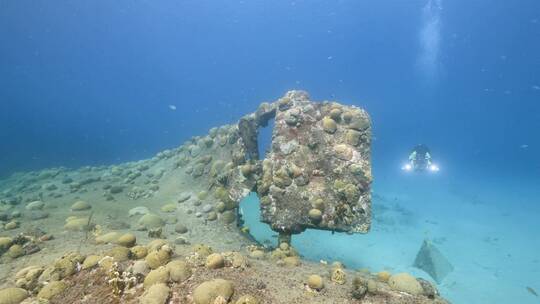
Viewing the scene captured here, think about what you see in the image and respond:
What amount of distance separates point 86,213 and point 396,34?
366 ft

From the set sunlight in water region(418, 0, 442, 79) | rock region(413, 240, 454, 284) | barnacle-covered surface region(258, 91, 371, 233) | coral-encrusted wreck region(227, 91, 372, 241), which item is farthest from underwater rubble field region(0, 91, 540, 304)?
sunlight in water region(418, 0, 442, 79)

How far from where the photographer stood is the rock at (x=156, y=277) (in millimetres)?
5367

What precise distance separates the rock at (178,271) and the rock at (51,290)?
1.81 metres

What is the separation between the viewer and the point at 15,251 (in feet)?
24.8

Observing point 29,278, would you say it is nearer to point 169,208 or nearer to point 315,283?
point 315,283

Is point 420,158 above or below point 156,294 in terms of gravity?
above

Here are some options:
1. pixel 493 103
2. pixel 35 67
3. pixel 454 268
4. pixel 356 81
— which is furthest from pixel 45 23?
pixel 493 103

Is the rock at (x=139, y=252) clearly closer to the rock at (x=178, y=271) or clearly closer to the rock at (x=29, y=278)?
the rock at (x=178, y=271)

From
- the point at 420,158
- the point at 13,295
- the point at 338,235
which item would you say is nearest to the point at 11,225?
the point at 13,295

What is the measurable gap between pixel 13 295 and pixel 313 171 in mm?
7838

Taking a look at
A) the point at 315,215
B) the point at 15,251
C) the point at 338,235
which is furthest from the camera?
the point at 338,235

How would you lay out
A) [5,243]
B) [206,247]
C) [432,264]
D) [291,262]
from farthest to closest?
[432,264] → [5,243] → [291,262] → [206,247]

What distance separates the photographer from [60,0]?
62.5 m

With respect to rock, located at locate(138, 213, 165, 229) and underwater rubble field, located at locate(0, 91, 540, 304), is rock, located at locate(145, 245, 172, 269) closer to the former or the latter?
underwater rubble field, located at locate(0, 91, 540, 304)
